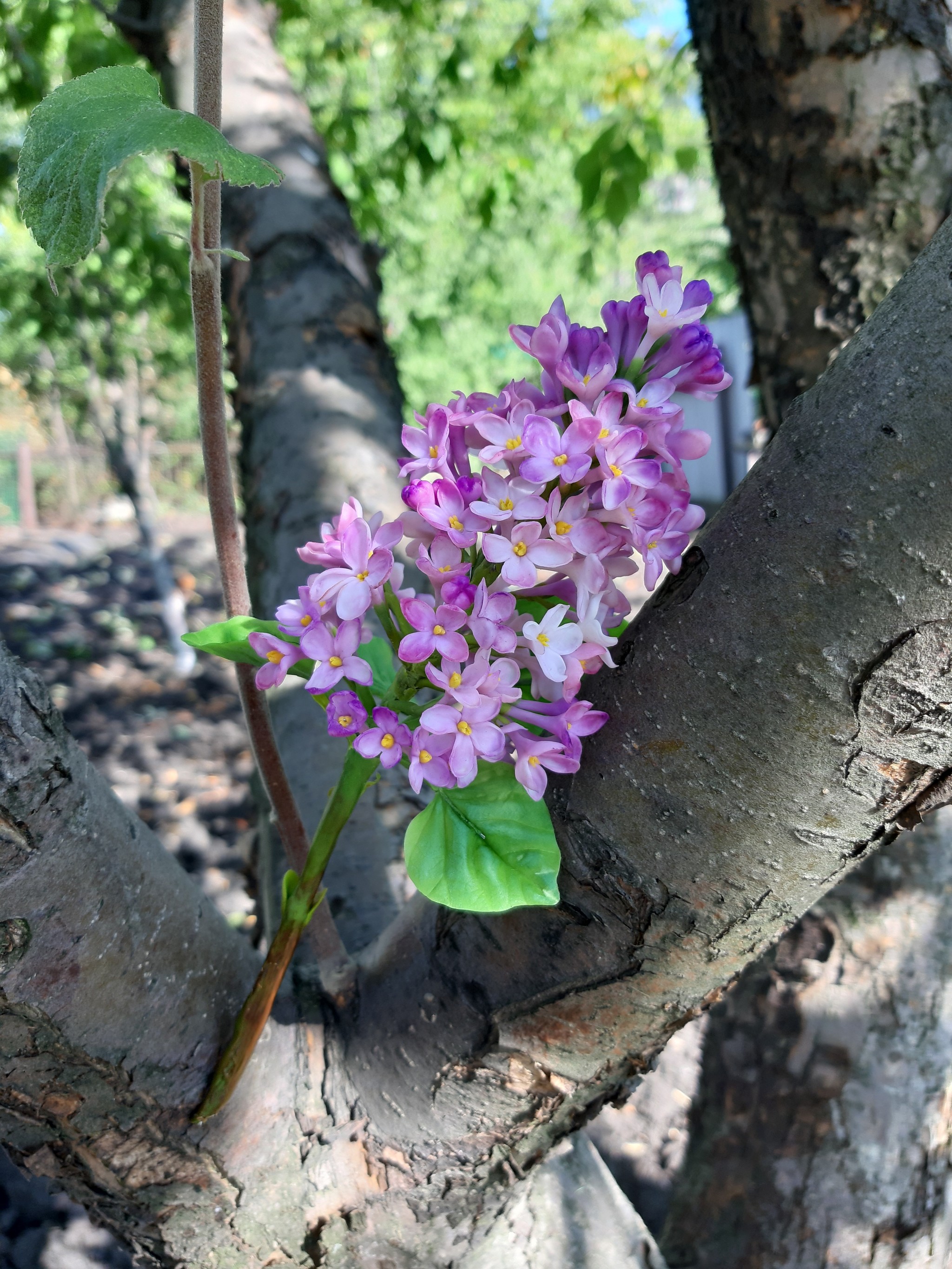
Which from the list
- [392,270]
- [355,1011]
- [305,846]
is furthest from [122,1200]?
[392,270]

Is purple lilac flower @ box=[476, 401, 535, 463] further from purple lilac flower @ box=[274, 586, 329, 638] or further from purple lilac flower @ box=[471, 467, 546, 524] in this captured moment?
purple lilac flower @ box=[274, 586, 329, 638]

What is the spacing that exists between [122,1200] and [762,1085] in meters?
1.04

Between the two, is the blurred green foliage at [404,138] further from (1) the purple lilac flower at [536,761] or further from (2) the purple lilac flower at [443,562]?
(1) the purple lilac flower at [536,761]

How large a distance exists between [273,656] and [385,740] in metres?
0.11

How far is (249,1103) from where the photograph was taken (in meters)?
0.86

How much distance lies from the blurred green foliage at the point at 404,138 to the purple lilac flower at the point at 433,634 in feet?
0.93

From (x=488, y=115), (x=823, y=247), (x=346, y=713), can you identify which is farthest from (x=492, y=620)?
(x=488, y=115)

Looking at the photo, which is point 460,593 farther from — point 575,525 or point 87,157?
point 87,157

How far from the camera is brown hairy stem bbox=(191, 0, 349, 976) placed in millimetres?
536

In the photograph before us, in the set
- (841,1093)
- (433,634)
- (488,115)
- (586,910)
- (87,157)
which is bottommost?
(841,1093)

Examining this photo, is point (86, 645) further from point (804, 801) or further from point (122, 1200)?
point (804, 801)

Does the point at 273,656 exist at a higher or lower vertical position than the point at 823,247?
lower

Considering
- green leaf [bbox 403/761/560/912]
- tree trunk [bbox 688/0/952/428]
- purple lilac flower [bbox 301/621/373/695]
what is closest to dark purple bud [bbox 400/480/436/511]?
purple lilac flower [bbox 301/621/373/695]

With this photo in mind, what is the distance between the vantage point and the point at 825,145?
4.46 feet
